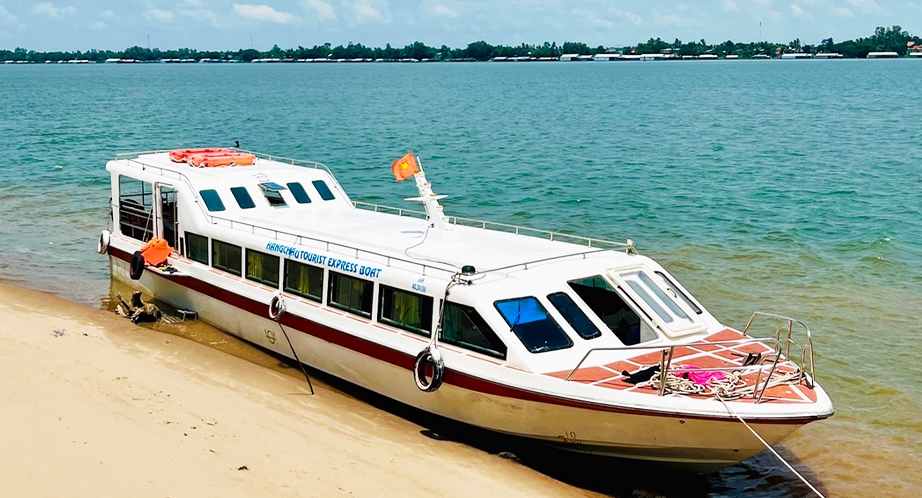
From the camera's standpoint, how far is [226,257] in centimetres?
1831

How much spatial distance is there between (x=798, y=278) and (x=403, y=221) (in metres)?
11.4

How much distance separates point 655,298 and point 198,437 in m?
6.99

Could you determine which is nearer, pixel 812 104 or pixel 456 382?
pixel 456 382

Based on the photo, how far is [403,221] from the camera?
61.2 feet

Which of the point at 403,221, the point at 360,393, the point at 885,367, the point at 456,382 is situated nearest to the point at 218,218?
the point at 403,221

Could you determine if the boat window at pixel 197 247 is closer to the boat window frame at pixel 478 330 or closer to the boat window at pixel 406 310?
the boat window at pixel 406 310

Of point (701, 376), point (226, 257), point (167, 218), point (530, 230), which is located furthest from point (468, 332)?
point (530, 230)

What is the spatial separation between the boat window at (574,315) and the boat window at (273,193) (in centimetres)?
843

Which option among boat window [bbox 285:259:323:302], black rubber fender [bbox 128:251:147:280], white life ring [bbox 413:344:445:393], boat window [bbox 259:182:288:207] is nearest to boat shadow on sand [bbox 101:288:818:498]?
white life ring [bbox 413:344:445:393]

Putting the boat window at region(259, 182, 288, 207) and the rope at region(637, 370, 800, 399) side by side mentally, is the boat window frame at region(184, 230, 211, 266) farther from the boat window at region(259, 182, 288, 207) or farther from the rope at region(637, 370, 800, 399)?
the rope at region(637, 370, 800, 399)

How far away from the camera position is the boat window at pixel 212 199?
19188mm

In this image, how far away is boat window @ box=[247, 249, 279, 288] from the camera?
674 inches

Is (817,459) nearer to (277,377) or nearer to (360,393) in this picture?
(360,393)

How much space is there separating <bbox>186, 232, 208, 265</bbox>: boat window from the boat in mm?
30
